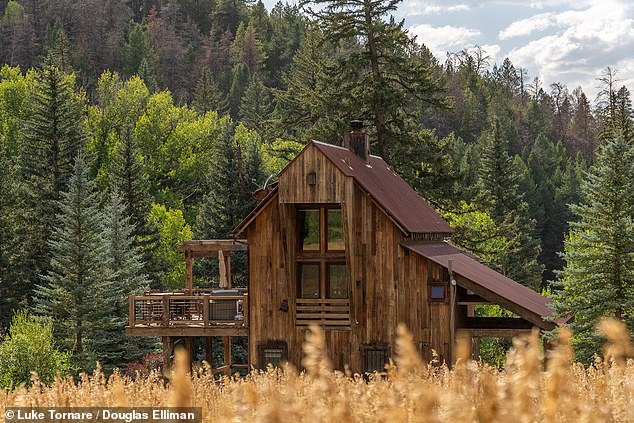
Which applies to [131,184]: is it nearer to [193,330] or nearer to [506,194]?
[506,194]

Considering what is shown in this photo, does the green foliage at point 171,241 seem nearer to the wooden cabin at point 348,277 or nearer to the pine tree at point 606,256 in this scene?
the wooden cabin at point 348,277

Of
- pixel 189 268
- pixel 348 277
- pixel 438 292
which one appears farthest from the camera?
pixel 189 268

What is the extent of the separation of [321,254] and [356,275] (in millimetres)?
1336

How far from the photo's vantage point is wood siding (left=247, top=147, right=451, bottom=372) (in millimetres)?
25266

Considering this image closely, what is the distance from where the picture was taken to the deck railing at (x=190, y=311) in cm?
2719

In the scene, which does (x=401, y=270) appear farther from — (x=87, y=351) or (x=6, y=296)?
(x=6, y=296)

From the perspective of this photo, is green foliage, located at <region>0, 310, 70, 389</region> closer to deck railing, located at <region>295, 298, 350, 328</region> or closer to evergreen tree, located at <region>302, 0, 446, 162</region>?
deck railing, located at <region>295, 298, 350, 328</region>

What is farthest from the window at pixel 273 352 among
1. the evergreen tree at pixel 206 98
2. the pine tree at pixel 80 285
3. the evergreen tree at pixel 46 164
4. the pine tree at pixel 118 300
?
the evergreen tree at pixel 206 98

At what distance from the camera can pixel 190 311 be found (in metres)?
28.1

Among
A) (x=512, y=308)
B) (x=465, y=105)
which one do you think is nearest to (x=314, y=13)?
(x=512, y=308)

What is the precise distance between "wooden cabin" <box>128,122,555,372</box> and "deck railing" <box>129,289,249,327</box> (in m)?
0.04

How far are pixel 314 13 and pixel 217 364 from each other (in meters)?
16.4

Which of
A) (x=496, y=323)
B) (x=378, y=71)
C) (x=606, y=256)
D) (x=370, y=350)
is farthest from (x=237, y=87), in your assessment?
(x=606, y=256)

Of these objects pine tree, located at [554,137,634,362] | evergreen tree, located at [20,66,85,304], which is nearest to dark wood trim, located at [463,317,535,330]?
pine tree, located at [554,137,634,362]
